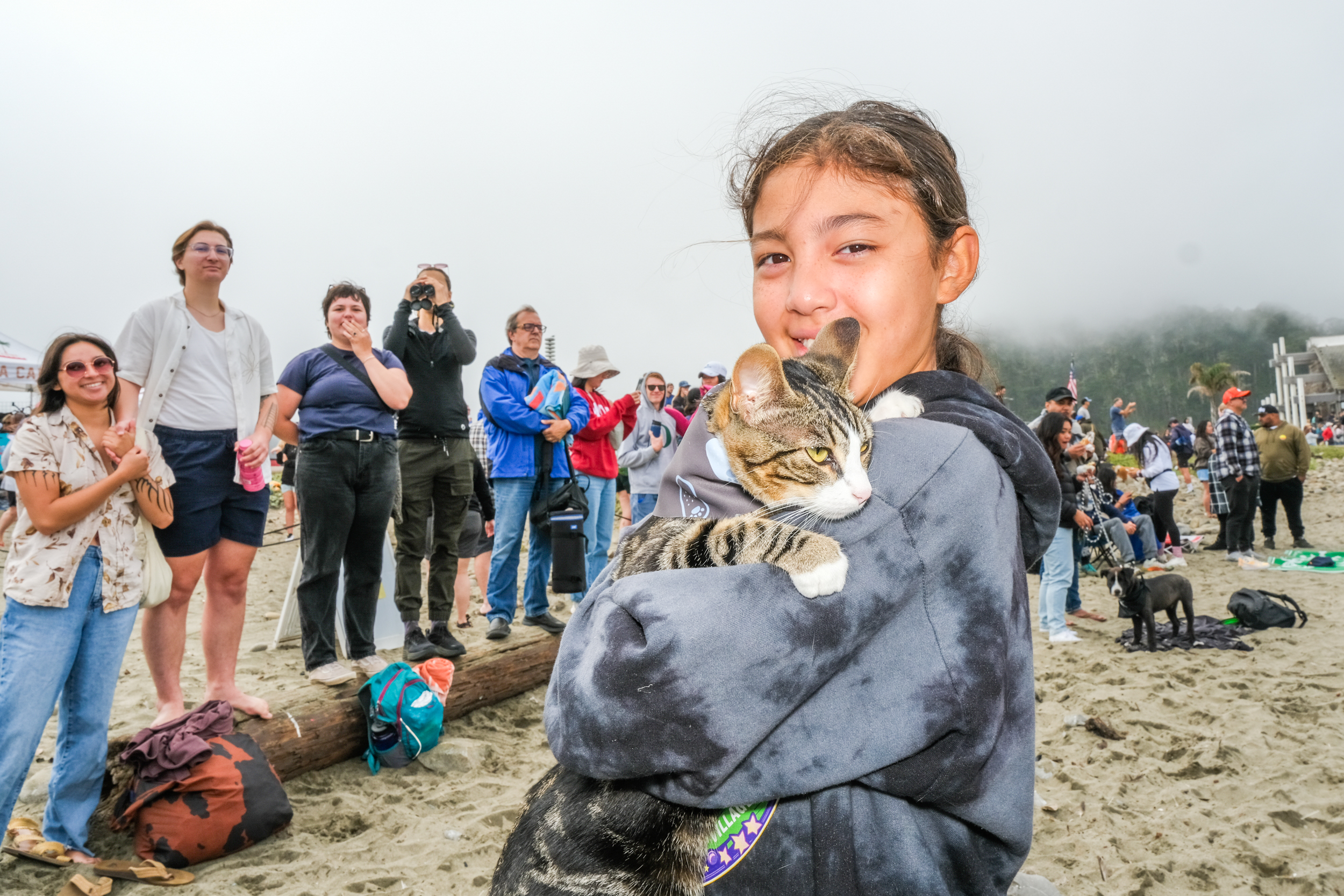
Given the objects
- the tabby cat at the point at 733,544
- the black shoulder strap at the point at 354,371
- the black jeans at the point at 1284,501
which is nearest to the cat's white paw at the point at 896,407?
the tabby cat at the point at 733,544

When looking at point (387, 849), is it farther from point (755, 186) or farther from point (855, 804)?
point (755, 186)

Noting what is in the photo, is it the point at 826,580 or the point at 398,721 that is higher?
the point at 826,580

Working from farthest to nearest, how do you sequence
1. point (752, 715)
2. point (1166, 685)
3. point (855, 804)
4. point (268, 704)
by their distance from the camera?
1. point (1166, 685)
2. point (268, 704)
3. point (855, 804)
4. point (752, 715)

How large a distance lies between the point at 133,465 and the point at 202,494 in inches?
26.1

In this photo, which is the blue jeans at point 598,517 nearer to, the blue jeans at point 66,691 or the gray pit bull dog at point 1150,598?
the blue jeans at point 66,691

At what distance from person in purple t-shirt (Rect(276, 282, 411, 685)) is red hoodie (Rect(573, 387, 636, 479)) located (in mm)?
2588

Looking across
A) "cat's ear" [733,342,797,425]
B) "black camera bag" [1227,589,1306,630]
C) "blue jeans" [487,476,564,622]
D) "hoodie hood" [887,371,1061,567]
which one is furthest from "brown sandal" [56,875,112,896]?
"black camera bag" [1227,589,1306,630]

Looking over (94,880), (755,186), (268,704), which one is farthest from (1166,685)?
(94,880)

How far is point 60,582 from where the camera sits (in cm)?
349

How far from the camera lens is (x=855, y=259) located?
1455mm

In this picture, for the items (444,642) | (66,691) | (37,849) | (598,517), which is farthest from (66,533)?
(598,517)

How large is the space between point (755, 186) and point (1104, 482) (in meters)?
11.0

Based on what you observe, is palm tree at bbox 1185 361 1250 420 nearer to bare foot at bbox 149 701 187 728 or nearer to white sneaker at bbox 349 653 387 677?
white sneaker at bbox 349 653 387 677

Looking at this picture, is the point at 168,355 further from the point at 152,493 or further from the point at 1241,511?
the point at 1241,511
